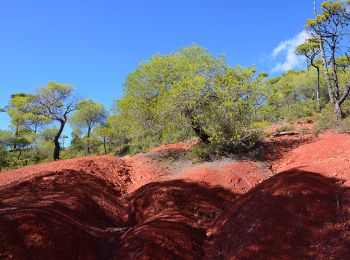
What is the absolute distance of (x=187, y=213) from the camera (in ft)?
29.9

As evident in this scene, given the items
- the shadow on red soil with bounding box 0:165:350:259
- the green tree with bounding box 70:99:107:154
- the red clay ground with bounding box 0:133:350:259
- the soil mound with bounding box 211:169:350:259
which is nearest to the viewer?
the soil mound with bounding box 211:169:350:259

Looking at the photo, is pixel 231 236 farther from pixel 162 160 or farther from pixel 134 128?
pixel 134 128

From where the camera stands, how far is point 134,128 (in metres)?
17.6

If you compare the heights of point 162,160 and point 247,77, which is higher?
point 247,77

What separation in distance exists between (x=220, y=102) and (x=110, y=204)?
7.21 m

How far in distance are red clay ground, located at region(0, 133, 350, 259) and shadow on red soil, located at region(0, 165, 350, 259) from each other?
2cm

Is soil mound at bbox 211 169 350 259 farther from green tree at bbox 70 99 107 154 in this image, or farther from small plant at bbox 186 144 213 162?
green tree at bbox 70 99 107 154

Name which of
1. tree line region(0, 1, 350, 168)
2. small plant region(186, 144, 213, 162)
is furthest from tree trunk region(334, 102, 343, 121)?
small plant region(186, 144, 213, 162)

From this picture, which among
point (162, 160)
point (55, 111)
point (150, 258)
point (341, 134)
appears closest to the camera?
point (150, 258)

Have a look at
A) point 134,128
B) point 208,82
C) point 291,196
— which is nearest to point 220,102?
point 208,82

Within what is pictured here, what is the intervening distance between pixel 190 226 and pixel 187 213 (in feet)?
3.29

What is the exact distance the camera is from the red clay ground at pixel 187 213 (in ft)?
19.9

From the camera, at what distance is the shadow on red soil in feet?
19.4

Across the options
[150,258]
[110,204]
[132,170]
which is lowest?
[150,258]
